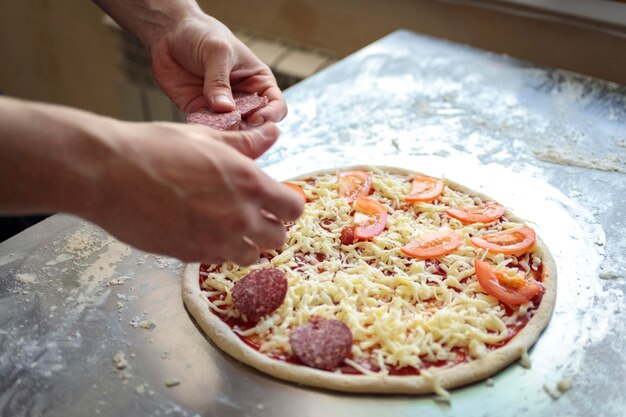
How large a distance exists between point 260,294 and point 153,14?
4.35ft

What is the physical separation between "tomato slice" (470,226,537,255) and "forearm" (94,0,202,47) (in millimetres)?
1381

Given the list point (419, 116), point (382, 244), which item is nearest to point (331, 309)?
point (382, 244)

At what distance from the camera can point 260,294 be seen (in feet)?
6.20

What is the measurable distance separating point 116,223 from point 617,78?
267cm

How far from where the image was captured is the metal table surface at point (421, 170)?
1.74 metres

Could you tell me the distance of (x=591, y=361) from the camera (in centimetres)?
182

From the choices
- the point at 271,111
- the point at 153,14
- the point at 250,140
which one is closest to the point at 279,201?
the point at 250,140

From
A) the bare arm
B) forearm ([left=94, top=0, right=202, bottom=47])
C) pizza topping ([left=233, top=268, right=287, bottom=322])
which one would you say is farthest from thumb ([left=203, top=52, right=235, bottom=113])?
the bare arm

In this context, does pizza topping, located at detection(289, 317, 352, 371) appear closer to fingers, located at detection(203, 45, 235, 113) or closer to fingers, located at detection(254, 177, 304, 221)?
fingers, located at detection(254, 177, 304, 221)

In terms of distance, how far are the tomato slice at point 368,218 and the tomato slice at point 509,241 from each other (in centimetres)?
30

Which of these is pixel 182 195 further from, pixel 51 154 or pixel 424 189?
pixel 424 189

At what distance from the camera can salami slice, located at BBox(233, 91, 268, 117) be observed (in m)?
2.37

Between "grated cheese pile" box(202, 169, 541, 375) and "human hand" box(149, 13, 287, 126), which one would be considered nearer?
"grated cheese pile" box(202, 169, 541, 375)

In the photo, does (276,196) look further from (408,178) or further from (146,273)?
(408,178)
